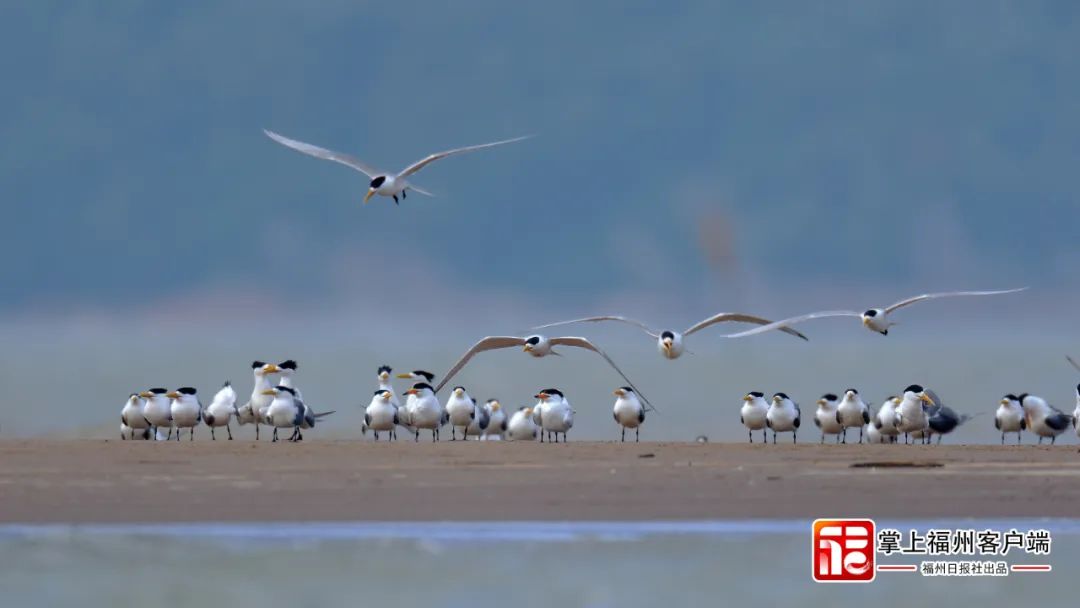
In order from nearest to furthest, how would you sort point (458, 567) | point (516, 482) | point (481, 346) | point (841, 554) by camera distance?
point (841, 554) → point (458, 567) → point (516, 482) → point (481, 346)

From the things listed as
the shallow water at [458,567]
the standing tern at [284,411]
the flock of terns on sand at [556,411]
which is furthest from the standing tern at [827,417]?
the shallow water at [458,567]

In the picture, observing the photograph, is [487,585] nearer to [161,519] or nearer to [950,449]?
[161,519]

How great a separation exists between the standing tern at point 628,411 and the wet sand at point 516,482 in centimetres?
316

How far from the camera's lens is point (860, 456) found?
30406 millimetres

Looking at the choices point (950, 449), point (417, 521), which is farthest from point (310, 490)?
point (950, 449)

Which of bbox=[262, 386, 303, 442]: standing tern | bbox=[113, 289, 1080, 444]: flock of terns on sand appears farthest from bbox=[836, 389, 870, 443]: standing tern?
bbox=[262, 386, 303, 442]: standing tern

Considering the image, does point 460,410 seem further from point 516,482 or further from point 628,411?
point 516,482

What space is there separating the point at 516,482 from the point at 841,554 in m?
7.08

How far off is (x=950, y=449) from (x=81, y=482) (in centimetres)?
1172

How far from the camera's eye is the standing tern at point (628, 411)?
117ft

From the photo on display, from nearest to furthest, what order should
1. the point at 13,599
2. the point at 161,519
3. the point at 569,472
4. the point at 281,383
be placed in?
the point at 13,599 < the point at 161,519 < the point at 569,472 < the point at 281,383

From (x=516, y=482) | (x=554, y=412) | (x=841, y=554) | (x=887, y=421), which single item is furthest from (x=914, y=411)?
(x=841, y=554)

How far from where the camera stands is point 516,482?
88.0ft

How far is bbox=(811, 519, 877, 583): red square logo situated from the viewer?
2023 cm
